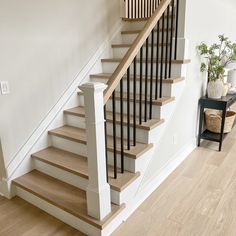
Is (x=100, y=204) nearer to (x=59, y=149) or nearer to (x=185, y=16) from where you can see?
(x=59, y=149)

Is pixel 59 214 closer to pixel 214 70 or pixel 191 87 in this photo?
pixel 191 87

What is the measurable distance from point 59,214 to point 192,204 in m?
1.20

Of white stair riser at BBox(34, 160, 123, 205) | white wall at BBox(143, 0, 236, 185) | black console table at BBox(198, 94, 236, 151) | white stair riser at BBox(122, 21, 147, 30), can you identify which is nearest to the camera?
white stair riser at BBox(34, 160, 123, 205)

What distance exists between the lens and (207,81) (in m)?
3.41

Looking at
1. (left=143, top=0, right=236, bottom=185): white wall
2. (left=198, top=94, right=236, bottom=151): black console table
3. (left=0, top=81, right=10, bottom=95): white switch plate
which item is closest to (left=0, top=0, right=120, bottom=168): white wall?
(left=0, top=81, right=10, bottom=95): white switch plate

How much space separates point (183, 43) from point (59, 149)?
5.83 feet

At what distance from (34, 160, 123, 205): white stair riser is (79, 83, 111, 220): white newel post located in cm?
11

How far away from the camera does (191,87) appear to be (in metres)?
2.96

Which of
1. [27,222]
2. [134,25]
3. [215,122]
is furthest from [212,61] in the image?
[27,222]

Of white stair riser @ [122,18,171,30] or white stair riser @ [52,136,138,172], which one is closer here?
white stair riser @ [52,136,138,172]

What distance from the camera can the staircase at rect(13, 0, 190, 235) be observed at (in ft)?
6.13

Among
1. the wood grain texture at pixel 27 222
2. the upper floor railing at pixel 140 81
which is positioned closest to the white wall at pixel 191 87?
the upper floor railing at pixel 140 81

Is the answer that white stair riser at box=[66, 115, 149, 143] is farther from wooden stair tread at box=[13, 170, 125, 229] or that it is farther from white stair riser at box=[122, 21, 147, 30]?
→ white stair riser at box=[122, 21, 147, 30]

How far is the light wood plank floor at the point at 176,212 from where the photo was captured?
1.90 meters
